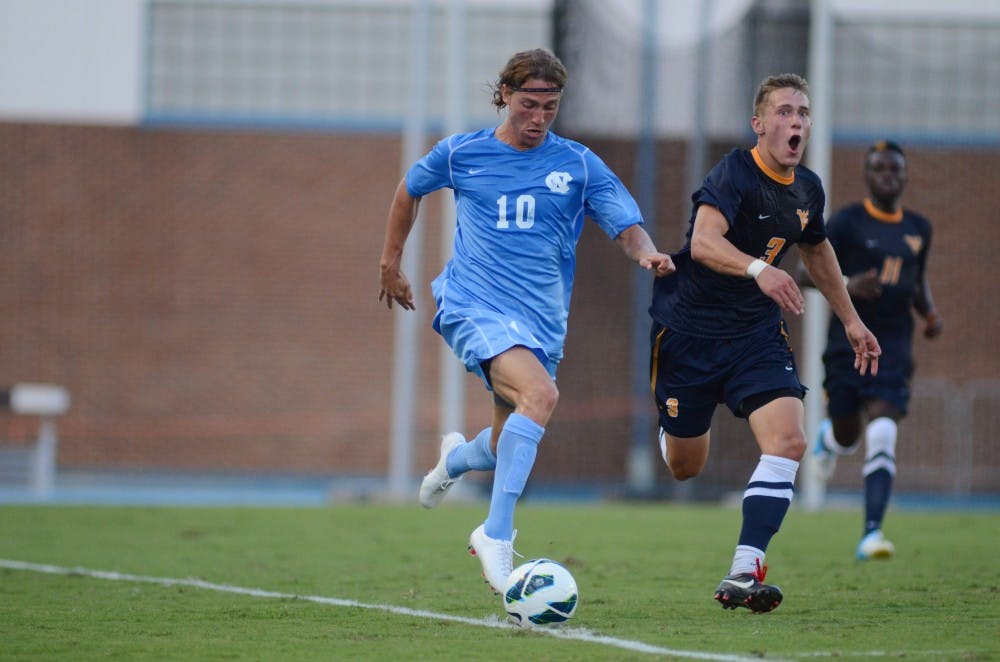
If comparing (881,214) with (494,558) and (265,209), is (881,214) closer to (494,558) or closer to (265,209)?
(494,558)

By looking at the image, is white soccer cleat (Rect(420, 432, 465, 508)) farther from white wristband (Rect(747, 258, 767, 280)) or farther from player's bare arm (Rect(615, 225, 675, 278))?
white wristband (Rect(747, 258, 767, 280))

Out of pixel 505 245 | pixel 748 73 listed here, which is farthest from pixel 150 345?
pixel 505 245

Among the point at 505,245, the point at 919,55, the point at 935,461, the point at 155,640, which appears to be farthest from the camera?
the point at 919,55

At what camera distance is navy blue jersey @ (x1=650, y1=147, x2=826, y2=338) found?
22.2ft

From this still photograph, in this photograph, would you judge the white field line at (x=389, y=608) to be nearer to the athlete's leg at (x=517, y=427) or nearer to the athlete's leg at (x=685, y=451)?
the athlete's leg at (x=517, y=427)

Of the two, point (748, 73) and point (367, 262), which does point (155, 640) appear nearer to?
point (748, 73)

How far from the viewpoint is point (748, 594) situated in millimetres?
6246

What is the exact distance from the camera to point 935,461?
77.4ft

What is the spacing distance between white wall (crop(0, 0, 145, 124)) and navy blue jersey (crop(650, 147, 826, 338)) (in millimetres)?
20278

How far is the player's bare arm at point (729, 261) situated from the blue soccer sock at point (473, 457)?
145 cm

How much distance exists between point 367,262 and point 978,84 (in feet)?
36.4

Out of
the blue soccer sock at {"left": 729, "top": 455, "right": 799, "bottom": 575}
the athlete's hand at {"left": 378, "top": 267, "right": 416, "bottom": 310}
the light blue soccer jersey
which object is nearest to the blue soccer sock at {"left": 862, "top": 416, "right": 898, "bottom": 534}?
the blue soccer sock at {"left": 729, "top": 455, "right": 799, "bottom": 575}

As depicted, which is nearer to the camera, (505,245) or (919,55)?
(505,245)

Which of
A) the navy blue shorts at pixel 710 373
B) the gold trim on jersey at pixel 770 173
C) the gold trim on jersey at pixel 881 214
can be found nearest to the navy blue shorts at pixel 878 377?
the gold trim on jersey at pixel 881 214
